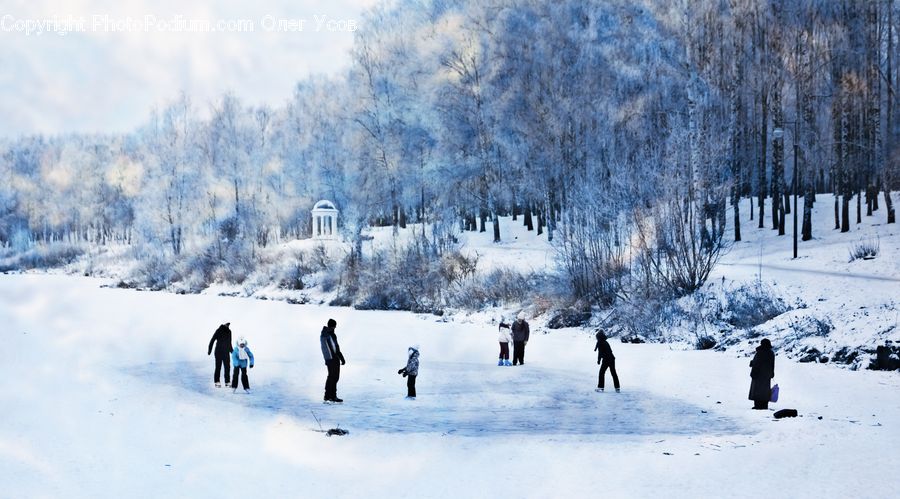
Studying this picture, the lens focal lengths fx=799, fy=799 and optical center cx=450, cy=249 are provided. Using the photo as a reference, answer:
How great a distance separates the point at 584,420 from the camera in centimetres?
1355

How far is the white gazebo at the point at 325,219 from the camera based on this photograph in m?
57.7

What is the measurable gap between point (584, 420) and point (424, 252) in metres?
24.8

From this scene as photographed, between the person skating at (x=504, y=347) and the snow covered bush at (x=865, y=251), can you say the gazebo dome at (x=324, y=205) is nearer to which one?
the snow covered bush at (x=865, y=251)

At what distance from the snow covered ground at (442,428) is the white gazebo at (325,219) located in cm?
3464

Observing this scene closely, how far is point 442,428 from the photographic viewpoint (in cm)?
1305

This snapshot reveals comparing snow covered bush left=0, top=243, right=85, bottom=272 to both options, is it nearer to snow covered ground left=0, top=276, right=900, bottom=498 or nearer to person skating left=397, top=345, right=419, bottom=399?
snow covered ground left=0, top=276, right=900, bottom=498

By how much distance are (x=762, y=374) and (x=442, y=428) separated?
5.69 m

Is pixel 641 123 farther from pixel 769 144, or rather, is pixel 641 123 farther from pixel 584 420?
pixel 584 420

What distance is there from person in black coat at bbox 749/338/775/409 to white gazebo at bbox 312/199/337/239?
4453cm

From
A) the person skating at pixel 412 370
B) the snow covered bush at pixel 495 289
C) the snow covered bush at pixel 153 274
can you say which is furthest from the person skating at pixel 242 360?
the snow covered bush at pixel 153 274

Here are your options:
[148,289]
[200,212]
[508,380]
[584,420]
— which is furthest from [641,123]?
[200,212]

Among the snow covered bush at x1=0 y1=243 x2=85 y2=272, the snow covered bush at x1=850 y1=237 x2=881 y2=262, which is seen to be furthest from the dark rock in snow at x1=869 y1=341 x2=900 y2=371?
the snow covered bush at x1=0 y1=243 x2=85 y2=272

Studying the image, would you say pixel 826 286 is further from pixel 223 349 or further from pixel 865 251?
pixel 223 349

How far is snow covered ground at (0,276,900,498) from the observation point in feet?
32.5
